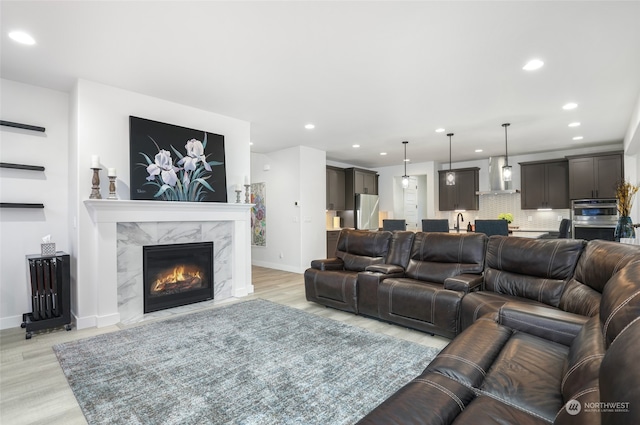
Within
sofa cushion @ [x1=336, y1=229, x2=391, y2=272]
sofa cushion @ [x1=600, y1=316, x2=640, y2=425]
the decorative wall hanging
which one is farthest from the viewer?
the decorative wall hanging

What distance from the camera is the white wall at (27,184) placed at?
351 cm

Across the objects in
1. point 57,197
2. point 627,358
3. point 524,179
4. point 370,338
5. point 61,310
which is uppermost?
point 524,179

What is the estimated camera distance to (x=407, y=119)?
4996 millimetres

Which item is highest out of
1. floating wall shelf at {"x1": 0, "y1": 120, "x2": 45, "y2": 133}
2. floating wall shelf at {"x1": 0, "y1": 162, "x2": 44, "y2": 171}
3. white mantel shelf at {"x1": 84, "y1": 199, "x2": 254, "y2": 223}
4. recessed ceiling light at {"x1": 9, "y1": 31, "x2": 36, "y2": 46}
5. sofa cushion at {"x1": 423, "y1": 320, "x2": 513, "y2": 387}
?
recessed ceiling light at {"x1": 9, "y1": 31, "x2": 36, "y2": 46}

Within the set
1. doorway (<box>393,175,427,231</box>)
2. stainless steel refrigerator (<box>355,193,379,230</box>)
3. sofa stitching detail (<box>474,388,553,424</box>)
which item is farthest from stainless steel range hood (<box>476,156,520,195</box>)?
sofa stitching detail (<box>474,388,553,424</box>)

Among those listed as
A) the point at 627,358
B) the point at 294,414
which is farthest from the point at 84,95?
the point at 627,358

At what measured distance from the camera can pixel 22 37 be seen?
271 cm

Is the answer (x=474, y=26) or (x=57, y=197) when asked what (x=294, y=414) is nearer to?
(x=474, y=26)

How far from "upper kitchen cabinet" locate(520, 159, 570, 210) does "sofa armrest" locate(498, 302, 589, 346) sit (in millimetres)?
6159

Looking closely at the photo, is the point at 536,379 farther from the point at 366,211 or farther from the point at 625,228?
the point at 366,211

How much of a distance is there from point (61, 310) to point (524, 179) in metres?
8.87

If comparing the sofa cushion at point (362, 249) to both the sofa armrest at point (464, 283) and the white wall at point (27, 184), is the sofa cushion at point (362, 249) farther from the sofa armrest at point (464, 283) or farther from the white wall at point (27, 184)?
the white wall at point (27, 184)

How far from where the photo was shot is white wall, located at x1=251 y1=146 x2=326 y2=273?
266 inches

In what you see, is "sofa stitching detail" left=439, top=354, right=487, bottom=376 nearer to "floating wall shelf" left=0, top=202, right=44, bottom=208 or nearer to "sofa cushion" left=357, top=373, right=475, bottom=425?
"sofa cushion" left=357, top=373, right=475, bottom=425
